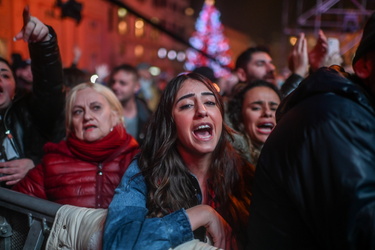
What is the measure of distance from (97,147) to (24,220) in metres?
0.94

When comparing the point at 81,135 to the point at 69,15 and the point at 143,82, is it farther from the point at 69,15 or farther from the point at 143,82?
the point at 143,82

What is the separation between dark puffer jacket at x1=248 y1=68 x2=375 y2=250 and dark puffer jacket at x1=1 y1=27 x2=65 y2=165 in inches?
97.4

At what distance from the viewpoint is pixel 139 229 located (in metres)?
1.87

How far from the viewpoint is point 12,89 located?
3.57 meters

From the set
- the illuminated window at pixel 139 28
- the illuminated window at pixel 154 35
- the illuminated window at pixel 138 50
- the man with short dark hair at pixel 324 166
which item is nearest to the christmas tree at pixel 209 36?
the illuminated window at pixel 139 28

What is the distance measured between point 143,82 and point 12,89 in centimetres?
819

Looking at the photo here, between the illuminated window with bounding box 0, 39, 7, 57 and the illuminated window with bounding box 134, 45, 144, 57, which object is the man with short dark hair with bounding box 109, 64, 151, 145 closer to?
the illuminated window with bounding box 0, 39, 7, 57

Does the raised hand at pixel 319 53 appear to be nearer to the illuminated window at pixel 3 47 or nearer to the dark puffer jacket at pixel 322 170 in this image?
the dark puffer jacket at pixel 322 170

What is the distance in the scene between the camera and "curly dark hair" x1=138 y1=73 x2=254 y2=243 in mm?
2312

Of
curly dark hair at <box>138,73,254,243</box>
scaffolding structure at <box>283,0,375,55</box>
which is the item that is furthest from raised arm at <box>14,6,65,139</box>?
scaffolding structure at <box>283,0,375,55</box>

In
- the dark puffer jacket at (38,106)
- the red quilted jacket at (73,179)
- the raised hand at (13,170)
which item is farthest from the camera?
the dark puffer jacket at (38,106)

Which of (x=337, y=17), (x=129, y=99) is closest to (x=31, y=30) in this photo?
(x=129, y=99)

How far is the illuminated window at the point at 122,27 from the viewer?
38.6 m

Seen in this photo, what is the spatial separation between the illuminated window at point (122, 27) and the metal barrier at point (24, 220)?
37907 mm
